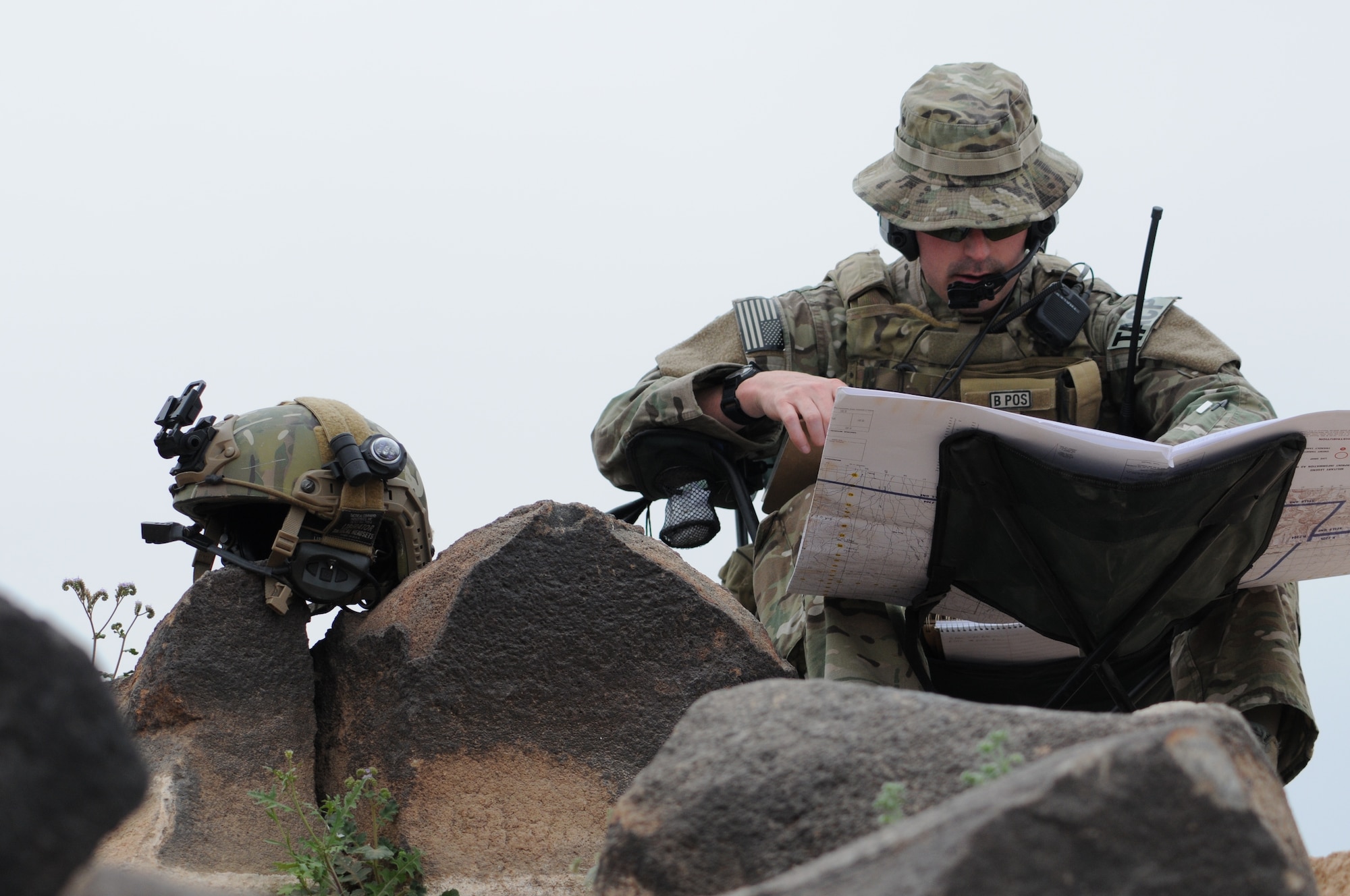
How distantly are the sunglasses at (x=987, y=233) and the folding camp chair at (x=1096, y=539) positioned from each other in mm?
1020

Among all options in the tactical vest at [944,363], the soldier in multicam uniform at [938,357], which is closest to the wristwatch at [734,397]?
the soldier in multicam uniform at [938,357]

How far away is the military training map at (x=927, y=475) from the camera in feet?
7.01

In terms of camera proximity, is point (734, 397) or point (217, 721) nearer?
point (217, 721)

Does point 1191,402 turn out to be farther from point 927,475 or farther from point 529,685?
point 529,685

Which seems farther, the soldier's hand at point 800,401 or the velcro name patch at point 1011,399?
the velcro name patch at point 1011,399

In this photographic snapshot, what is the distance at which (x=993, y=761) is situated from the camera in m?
1.27

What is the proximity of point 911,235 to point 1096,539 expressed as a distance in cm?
130

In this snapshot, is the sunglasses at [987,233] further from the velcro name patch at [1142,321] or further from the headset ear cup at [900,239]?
the velcro name patch at [1142,321]

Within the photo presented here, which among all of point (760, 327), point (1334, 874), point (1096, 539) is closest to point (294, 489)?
point (760, 327)

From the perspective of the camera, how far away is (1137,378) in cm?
326

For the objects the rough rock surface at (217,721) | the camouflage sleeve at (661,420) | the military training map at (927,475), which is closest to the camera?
the military training map at (927,475)

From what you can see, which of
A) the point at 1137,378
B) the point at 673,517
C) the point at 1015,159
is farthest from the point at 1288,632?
the point at 673,517

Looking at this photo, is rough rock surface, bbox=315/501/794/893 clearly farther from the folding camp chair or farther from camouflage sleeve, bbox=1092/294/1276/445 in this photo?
camouflage sleeve, bbox=1092/294/1276/445

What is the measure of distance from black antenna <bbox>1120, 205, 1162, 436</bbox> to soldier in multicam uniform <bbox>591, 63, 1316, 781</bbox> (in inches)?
1.6
